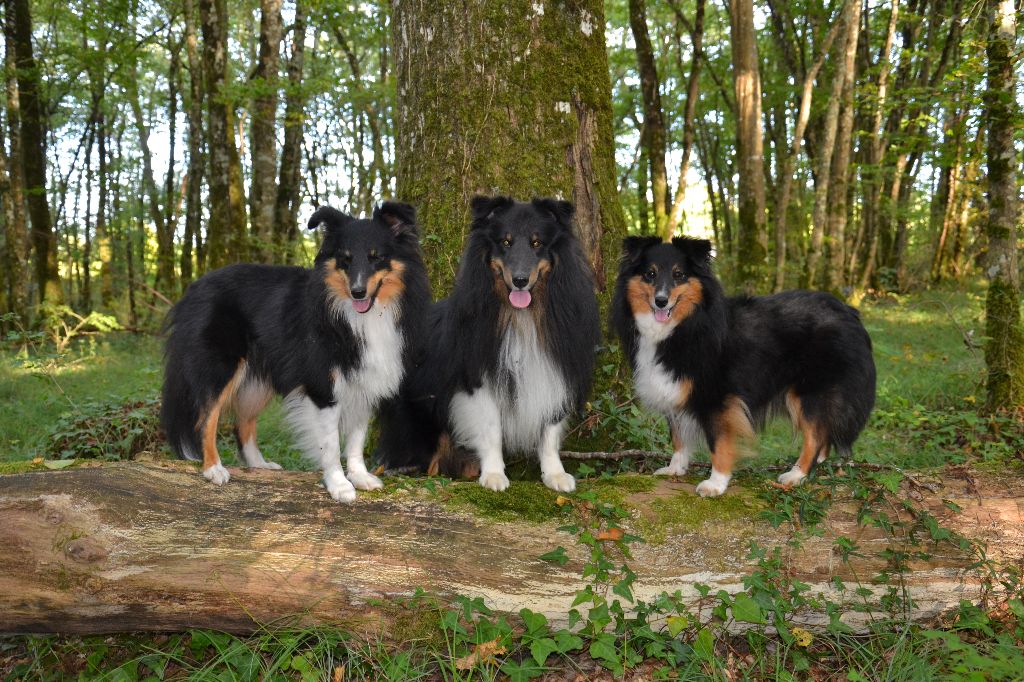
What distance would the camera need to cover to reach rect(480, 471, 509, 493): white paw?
139 inches

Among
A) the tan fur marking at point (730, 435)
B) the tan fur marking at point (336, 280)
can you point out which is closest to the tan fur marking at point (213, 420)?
the tan fur marking at point (336, 280)

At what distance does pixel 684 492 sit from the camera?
11.6ft

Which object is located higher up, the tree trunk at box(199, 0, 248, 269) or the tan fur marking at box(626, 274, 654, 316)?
the tree trunk at box(199, 0, 248, 269)

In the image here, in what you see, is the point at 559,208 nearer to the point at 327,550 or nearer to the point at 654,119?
the point at 327,550

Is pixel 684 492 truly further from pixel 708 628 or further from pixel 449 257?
pixel 449 257

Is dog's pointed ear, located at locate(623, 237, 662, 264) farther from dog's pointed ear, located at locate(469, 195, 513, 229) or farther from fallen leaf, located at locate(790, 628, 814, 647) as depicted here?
fallen leaf, located at locate(790, 628, 814, 647)

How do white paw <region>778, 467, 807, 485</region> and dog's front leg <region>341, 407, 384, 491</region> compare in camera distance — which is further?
white paw <region>778, 467, 807, 485</region>

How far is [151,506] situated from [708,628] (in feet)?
8.34

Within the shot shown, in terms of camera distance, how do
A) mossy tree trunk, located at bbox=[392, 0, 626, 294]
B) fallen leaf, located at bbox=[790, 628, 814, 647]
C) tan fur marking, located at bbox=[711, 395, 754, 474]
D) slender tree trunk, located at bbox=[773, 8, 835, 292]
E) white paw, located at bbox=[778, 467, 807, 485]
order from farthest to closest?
slender tree trunk, located at bbox=[773, 8, 835, 292] → mossy tree trunk, located at bbox=[392, 0, 626, 294] → white paw, located at bbox=[778, 467, 807, 485] → tan fur marking, located at bbox=[711, 395, 754, 474] → fallen leaf, located at bbox=[790, 628, 814, 647]

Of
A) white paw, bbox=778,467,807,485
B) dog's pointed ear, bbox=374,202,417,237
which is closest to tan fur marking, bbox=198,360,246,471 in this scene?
dog's pointed ear, bbox=374,202,417,237

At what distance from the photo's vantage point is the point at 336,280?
11.5 feet

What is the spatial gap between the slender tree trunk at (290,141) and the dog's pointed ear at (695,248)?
28.4 feet

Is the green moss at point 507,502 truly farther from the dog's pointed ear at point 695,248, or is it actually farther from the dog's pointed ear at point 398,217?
the dog's pointed ear at point 695,248

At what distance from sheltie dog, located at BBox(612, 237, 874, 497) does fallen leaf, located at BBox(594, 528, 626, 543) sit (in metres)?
0.78
